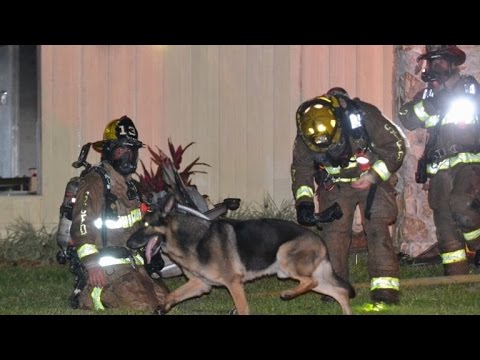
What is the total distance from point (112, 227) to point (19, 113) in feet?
15.7

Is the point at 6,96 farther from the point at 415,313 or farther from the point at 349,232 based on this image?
the point at 415,313

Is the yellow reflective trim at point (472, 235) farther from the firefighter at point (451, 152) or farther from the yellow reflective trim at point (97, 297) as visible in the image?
the yellow reflective trim at point (97, 297)

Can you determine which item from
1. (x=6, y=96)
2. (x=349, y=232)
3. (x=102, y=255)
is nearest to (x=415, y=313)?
(x=349, y=232)

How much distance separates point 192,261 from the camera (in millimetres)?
8219

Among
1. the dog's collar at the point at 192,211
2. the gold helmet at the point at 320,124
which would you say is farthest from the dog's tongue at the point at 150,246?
the gold helmet at the point at 320,124

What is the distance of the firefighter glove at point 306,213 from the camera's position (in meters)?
8.68

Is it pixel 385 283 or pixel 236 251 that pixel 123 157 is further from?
pixel 385 283

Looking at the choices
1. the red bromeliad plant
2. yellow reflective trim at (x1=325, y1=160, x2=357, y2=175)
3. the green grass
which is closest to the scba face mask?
the green grass

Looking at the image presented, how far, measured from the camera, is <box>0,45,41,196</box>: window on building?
13094 millimetres

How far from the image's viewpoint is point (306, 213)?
870 cm

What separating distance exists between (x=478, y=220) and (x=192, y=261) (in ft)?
10.3

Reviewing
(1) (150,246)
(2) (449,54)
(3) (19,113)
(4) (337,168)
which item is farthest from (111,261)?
(3) (19,113)

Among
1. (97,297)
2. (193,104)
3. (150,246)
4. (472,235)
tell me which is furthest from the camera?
(193,104)

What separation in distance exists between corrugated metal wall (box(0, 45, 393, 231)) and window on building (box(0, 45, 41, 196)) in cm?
59
